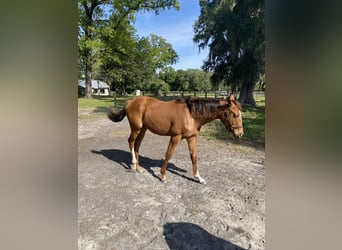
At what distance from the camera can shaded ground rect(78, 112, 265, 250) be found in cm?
126

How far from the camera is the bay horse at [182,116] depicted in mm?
1637

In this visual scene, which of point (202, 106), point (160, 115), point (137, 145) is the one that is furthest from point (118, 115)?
point (202, 106)

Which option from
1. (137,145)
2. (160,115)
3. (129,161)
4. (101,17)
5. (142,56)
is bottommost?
(129,161)

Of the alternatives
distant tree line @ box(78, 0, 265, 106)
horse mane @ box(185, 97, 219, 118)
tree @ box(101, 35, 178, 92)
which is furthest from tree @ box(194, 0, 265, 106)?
horse mane @ box(185, 97, 219, 118)

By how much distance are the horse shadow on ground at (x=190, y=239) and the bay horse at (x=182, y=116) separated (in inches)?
25.9

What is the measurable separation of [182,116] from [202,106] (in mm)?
205

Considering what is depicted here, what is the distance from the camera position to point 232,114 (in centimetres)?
162

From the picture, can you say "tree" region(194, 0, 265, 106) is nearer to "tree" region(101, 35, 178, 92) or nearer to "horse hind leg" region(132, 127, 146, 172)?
"tree" region(101, 35, 178, 92)

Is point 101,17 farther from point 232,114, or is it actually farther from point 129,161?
point 232,114

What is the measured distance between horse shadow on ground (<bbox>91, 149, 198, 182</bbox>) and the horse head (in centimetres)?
79

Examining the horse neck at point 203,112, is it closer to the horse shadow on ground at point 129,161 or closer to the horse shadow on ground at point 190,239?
the horse shadow on ground at point 129,161
